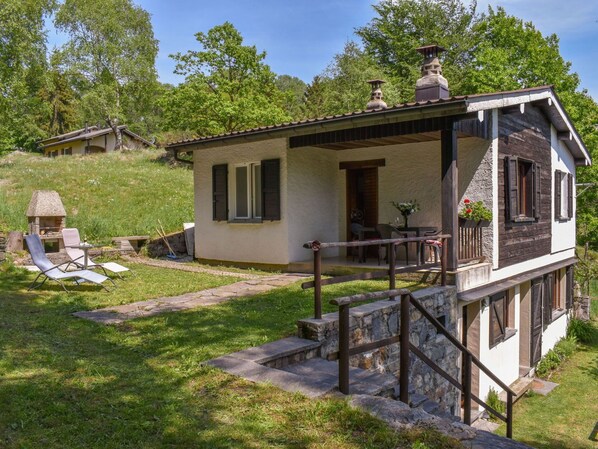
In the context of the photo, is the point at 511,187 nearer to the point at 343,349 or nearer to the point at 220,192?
the point at 220,192

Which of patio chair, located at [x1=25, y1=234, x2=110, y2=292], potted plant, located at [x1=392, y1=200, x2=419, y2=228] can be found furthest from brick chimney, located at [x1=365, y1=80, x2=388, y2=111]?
patio chair, located at [x1=25, y1=234, x2=110, y2=292]

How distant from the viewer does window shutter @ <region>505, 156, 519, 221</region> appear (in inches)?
356

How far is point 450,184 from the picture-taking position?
7625mm

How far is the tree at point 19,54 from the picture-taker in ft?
82.7

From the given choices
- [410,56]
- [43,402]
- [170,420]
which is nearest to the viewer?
Result: [170,420]

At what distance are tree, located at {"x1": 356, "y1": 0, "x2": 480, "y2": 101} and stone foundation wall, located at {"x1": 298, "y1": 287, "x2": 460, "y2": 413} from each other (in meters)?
27.4

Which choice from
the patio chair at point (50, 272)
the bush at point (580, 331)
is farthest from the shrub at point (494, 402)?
the patio chair at point (50, 272)

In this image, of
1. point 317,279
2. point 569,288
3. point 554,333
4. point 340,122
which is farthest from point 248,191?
point 569,288

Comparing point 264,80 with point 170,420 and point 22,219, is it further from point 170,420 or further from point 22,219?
point 170,420

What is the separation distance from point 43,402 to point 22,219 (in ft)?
39.9

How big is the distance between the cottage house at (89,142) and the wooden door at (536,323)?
3395 centimetres

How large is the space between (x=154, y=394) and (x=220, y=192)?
7.91 meters

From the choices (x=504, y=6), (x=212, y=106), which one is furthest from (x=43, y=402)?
(x=504, y=6)

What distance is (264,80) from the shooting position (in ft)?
→ 99.8
